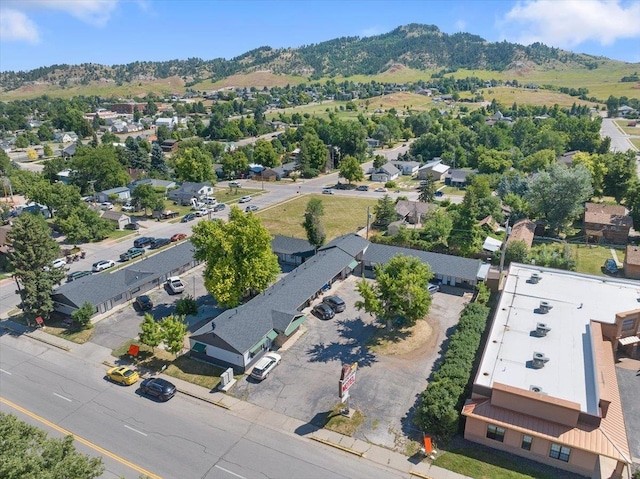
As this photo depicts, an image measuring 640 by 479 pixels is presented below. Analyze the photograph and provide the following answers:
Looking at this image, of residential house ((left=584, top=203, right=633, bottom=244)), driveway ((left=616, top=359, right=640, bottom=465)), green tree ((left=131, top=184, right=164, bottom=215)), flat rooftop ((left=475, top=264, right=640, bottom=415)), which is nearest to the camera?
driveway ((left=616, top=359, right=640, bottom=465))

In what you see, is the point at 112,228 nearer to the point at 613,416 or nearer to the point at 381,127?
the point at 613,416

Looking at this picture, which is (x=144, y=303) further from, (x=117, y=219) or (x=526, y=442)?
(x=526, y=442)

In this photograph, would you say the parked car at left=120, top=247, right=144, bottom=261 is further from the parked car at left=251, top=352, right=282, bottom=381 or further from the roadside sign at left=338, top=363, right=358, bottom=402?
the roadside sign at left=338, top=363, right=358, bottom=402

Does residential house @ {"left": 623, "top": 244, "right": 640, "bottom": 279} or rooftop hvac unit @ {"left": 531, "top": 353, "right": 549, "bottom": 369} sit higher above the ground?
rooftop hvac unit @ {"left": 531, "top": 353, "right": 549, "bottom": 369}

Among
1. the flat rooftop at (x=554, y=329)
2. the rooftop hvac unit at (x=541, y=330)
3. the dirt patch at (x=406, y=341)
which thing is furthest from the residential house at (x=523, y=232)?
the rooftop hvac unit at (x=541, y=330)

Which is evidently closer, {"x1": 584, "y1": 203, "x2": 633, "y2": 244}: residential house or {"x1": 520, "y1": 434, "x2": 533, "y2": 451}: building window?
{"x1": 520, "y1": 434, "x2": 533, "y2": 451}: building window

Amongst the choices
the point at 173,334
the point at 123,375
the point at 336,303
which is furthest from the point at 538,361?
the point at 123,375

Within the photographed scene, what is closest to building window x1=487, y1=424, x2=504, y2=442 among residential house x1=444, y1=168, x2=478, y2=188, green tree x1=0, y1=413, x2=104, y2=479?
green tree x1=0, y1=413, x2=104, y2=479

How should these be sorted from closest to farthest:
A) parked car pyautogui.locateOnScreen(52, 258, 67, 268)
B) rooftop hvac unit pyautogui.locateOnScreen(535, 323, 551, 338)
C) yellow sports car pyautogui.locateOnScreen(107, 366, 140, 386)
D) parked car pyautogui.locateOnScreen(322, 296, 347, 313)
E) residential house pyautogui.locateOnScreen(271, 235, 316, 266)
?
yellow sports car pyautogui.locateOnScreen(107, 366, 140, 386) → rooftop hvac unit pyautogui.locateOnScreen(535, 323, 551, 338) → parked car pyautogui.locateOnScreen(322, 296, 347, 313) → parked car pyautogui.locateOnScreen(52, 258, 67, 268) → residential house pyautogui.locateOnScreen(271, 235, 316, 266)
